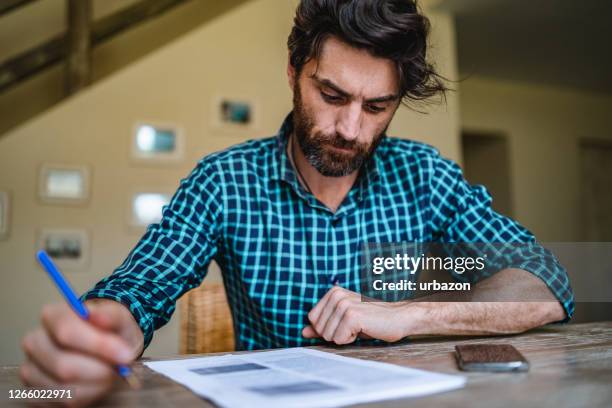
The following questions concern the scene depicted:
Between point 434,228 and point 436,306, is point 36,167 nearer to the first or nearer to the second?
point 434,228

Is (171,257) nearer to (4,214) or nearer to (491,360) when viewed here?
(491,360)

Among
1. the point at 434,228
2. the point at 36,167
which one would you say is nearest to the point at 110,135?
the point at 36,167

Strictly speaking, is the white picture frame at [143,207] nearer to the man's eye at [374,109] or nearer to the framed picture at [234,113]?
the framed picture at [234,113]

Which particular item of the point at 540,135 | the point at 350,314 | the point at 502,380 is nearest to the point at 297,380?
the point at 502,380

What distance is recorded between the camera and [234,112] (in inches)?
119

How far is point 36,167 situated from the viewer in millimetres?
2660

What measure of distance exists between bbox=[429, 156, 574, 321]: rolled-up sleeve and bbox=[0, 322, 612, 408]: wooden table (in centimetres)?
29

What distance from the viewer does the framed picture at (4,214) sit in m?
2.59

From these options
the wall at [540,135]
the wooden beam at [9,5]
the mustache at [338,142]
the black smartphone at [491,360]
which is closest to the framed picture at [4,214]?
the wooden beam at [9,5]

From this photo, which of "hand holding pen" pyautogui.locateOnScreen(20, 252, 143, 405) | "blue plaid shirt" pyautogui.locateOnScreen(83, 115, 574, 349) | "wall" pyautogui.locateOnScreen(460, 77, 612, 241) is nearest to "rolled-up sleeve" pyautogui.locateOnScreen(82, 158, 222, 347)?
"blue plaid shirt" pyautogui.locateOnScreen(83, 115, 574, 349)

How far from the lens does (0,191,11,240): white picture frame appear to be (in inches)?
102

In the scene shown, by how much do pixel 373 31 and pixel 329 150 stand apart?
26 cm

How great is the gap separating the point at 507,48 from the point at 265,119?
2.17 metres

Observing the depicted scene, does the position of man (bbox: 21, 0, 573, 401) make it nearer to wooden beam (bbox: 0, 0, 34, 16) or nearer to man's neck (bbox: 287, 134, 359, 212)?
man's neck (bbox: 287, 134, 359, 212)
